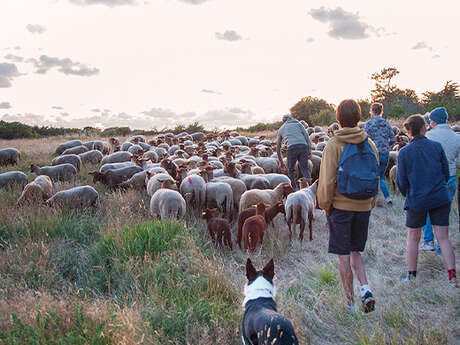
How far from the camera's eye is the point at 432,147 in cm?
504

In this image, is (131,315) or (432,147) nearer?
(131,315)

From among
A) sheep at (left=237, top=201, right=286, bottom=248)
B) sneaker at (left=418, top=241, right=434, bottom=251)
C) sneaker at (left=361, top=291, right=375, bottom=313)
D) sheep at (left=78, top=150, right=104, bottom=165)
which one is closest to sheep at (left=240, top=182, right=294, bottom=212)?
sheep at (left=237, top=201, right=286, bottom=248)

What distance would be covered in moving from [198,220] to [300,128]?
3.82 m

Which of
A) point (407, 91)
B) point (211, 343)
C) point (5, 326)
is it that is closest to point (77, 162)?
point (5, 326)

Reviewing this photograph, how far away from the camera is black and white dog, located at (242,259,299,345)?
115 inches

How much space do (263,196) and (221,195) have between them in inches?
40.7

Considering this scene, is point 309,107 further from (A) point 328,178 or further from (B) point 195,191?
(A) point 328,178

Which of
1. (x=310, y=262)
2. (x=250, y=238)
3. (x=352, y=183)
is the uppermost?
(x=352, y=183)

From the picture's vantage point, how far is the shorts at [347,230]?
4.29 m

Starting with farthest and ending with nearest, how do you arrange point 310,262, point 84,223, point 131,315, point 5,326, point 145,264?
point 84,223 → point 310,262 → point 145,264 → point 5,326 → point 131,315

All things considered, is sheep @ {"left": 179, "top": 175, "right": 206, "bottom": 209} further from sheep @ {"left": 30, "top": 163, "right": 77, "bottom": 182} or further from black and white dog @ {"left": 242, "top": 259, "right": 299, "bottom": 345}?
sheep @ {"left": 30, "top": 163, "right": 77, "bottom": 182}

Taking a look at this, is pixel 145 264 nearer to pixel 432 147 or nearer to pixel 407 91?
pixel 432 147

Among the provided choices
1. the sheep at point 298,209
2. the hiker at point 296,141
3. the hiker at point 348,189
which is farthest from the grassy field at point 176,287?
the hiker at point 296,141

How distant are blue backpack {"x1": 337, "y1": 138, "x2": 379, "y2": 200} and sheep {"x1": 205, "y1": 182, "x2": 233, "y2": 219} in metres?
4.87
